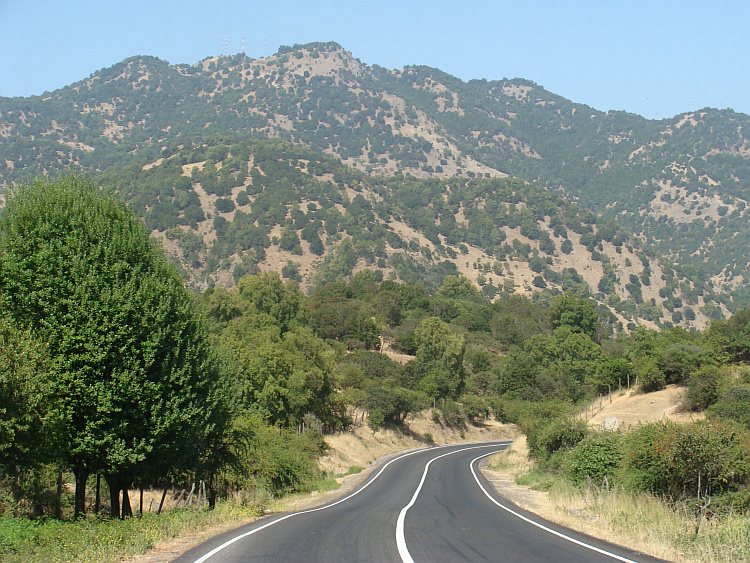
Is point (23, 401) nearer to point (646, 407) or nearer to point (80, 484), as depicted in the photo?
point (80, 484)

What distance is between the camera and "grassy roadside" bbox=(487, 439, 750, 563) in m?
10.9

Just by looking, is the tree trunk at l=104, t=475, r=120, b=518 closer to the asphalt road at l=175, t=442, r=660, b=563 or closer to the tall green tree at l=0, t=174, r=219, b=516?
the tall green tree at l=0, t=174, r=219, b=516

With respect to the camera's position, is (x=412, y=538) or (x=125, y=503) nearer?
(x=412, y=538)

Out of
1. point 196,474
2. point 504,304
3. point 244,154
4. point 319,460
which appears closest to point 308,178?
point 244,154

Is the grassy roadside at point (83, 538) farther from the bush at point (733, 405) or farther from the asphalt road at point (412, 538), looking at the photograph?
the bush at point (733, 405)

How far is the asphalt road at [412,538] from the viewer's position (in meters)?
10.4

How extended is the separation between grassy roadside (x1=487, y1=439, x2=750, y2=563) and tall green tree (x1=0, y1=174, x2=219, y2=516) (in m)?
10.9

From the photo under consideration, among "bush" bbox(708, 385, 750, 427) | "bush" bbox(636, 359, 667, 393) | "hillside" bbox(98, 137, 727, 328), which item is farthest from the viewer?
"hillside" bbox(98, 137, 727, 328)

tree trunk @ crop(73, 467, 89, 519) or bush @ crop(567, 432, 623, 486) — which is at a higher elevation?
tree trunk @ crop(73, 467, 89, 519)

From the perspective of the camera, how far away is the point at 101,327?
1502cm

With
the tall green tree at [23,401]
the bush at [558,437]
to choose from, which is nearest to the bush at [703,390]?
the bush at [558,437]

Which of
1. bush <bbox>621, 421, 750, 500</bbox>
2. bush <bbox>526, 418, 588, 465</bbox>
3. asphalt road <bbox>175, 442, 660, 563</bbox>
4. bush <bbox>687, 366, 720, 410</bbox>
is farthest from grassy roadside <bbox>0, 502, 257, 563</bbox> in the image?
bush <bbox>687, 366, 720, 410</bbox>

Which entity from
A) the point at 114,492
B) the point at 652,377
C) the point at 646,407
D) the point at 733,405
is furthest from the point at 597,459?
the point at 652,377

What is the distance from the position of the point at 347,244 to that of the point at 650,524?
476ft
